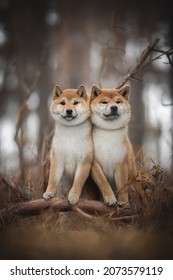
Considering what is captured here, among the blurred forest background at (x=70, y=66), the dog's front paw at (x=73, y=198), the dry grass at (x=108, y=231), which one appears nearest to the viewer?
the dog's front paw at (x=73, y=198)

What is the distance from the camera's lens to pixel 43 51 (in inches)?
138

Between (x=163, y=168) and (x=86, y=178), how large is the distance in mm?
460

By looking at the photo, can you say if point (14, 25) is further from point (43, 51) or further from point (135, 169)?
point (135, 169)

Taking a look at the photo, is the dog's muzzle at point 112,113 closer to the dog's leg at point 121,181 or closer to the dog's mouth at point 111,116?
the dog's mouth at point 111,116

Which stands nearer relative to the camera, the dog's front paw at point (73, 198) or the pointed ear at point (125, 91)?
the dog's front paw at point (73, 198)

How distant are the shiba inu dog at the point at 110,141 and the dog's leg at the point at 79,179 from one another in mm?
43

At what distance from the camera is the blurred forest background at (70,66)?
2.86m

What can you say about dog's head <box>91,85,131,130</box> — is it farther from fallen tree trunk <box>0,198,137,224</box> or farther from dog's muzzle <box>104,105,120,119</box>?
fallen tree trunk <box>0,198,137,224</box>

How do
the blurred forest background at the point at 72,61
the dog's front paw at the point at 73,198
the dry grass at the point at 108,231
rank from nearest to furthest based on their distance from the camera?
the dog's front paw at the point at 73,198
the dry grass at the point at 108,231
the blurred forest background at the point at 72,61

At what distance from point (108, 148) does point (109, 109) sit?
20 centimetres

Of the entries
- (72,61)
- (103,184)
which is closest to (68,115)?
(103,184)

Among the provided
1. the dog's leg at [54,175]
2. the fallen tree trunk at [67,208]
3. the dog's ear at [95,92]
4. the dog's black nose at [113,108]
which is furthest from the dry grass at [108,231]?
the dog's ear at [95,92]

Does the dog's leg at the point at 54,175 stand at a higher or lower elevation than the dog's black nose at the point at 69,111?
lower

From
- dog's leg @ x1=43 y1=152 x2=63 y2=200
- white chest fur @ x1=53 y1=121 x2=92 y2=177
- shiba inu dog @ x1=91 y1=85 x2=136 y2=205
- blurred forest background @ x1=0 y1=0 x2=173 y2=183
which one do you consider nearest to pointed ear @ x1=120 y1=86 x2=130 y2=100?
shiba inu dog @ x1=91 y1=85 x2=136 y2=205
